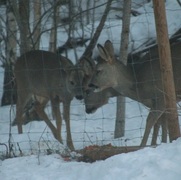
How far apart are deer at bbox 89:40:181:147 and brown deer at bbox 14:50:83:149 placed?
98cm

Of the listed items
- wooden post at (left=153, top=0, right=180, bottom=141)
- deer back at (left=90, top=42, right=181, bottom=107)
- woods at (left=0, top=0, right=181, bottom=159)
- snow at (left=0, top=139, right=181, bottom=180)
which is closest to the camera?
snow at (left=0, top=139, right=181, bottom=180)

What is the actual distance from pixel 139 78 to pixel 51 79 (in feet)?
6.20

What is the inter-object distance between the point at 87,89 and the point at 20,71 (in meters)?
1.69

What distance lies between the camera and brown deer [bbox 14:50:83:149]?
405 inches

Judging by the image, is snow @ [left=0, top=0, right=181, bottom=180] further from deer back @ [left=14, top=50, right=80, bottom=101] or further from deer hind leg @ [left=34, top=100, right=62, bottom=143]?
deer back @ [left=14, top=50, right=80, bottom=101]

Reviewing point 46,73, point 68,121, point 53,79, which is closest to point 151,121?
point 68,121

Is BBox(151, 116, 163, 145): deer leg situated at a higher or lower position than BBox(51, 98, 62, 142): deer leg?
lower

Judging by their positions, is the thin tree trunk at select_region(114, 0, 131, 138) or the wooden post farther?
the thin tree trunk at select_region(114, 0, 131, 138)

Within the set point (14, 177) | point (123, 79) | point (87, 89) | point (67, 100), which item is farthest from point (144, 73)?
point (14, 177)

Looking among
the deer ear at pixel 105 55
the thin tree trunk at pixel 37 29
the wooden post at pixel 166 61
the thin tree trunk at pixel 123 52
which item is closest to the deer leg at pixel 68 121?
the thin tree trunk at pixel 123 52

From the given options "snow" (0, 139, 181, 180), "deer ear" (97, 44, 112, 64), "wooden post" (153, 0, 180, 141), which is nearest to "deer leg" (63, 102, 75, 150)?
"deer ear" (97, 44, 112, 64)

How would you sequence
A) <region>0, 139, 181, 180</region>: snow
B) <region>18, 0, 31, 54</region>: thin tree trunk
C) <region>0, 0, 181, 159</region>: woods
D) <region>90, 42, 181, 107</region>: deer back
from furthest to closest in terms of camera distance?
<region>18, 0, 31, 54</region>: thin tree trunk → <region>90, 42, 181, 107</region>: deer back → <region>0, 0, 181, 159</region>: woods → <region>0, 139, 181, 180</region>: snow

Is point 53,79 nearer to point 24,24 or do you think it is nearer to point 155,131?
point 24,24

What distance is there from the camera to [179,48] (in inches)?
350
